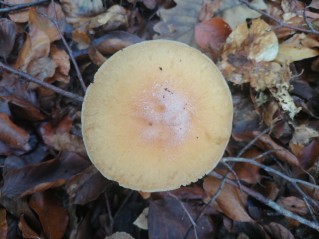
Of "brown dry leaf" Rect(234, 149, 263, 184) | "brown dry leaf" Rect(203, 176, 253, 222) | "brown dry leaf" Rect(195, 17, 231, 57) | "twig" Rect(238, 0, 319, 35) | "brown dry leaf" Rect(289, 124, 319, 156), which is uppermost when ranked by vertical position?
"twig" Rect(238, 0, 319, 35)

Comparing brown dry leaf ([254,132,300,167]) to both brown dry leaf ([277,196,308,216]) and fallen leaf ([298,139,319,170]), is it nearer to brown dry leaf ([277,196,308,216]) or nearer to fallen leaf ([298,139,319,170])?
fallen leaf ([298,139,319,170])

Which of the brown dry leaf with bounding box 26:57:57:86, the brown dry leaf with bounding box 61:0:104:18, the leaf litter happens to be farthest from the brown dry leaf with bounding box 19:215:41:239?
the brown dry leaf with bounding box 61:0:104:18

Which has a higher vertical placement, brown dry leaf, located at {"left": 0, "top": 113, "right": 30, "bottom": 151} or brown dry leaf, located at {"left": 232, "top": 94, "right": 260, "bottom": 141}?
brown dry leaf, located at {"left": 0, "top": 113, "right": 30, "bottom": 151}

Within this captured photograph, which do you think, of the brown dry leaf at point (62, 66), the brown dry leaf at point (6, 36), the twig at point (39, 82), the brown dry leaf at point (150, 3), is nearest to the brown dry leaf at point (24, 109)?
the twig at point (39, 82)

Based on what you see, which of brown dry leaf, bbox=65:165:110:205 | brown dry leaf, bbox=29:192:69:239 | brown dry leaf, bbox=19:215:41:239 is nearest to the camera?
brown dry leaf, bbox=19:215:41:239

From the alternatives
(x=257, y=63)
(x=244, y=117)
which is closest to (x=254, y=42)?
(x=257, y=63)

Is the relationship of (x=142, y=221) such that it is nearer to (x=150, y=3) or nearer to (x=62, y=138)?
(x=62, y=138)

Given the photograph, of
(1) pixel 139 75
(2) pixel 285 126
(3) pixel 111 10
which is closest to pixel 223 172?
(2) pixel 285 126
